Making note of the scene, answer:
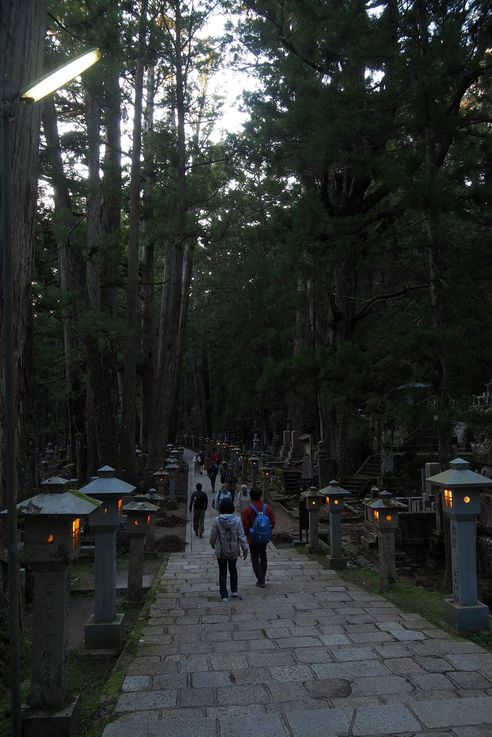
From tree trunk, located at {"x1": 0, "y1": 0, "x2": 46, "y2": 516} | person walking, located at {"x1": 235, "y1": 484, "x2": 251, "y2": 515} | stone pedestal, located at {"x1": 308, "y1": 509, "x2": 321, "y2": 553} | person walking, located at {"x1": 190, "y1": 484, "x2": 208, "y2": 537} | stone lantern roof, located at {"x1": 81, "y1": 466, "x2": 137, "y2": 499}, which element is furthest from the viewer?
Answer: person walking, located at {"x1": 235, "y1": 484, "x2": 251, "y2": 515}

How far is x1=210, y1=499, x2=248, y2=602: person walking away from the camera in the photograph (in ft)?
25.0

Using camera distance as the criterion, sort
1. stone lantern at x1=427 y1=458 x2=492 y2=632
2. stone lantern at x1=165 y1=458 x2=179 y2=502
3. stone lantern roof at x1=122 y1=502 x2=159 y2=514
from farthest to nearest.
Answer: stone lantern at x1=165 y1=458 x2=179 y2=502
stone lantern roof at x1=122 y1=502 x2=159 y2=514
stone lantern at x1=427 y1=458 x2=492 y2=632

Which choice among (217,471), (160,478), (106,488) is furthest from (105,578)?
(217,471)

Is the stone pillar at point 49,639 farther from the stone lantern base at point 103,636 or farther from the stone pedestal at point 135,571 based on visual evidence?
the stone pedestal at point 135,571

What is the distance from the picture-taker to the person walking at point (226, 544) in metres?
7.62

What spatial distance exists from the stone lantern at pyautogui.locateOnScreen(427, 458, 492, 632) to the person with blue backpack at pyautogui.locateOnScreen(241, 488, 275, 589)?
2.88 meters

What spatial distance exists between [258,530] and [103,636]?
10.0ft

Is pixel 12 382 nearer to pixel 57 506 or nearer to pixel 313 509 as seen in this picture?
pixel 57 506

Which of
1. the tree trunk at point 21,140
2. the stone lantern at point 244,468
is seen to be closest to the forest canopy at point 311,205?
the tree trunk at point 21,140

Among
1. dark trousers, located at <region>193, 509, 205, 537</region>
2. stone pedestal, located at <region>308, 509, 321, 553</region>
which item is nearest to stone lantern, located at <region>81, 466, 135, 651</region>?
stone pedestal, located at <region>308, 509, 321, 553</region>

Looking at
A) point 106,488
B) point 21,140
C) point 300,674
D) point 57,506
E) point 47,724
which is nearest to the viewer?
point 47,724

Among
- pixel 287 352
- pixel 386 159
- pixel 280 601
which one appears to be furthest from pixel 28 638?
pixel 287 352

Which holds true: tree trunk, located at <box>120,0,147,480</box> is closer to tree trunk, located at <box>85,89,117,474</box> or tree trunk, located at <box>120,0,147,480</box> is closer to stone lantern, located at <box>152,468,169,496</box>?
tree trunk, located at <box>85,89,117,474</box>

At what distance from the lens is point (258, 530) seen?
328 inches
